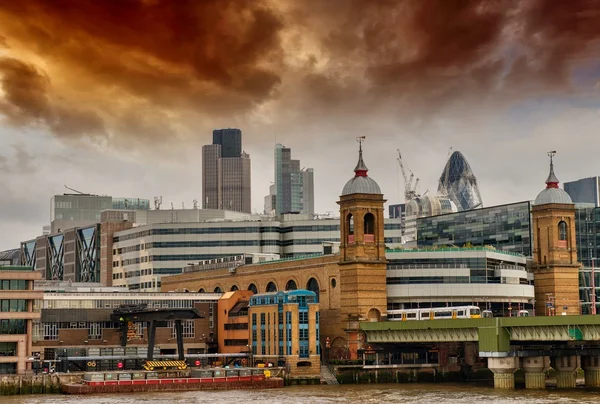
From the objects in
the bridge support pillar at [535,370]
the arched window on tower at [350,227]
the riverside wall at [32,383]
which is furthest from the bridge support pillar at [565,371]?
the riverside wall at [32,383]

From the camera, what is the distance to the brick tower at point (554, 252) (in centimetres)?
19650

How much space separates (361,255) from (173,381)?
126 ft

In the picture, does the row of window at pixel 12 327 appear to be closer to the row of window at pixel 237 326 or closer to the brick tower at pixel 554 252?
the row of window at pixel 237 326

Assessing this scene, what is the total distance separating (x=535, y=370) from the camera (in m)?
153

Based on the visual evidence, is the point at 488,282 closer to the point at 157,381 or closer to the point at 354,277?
the point at 354,277

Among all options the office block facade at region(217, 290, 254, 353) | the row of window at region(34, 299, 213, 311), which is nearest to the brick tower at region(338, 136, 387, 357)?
the office block facade at region(217, 290, 254, 353)

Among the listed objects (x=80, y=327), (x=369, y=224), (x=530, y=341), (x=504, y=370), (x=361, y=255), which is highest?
(x=369, y=224)

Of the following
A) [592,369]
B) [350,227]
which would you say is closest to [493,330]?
[592,369]

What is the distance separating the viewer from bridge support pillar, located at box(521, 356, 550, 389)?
504ft

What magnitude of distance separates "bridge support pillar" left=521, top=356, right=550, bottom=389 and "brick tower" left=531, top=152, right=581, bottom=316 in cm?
4219

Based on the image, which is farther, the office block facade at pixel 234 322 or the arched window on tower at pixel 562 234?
the arched window on tower at pixel 562 234

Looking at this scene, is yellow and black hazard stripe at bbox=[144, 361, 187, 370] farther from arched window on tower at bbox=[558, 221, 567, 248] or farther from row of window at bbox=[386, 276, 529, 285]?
arched window on tower at bbox=[558, 221, 567, 248]

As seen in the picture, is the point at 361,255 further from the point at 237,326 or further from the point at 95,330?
the point at 95,330

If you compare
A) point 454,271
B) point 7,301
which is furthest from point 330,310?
point 7,301
